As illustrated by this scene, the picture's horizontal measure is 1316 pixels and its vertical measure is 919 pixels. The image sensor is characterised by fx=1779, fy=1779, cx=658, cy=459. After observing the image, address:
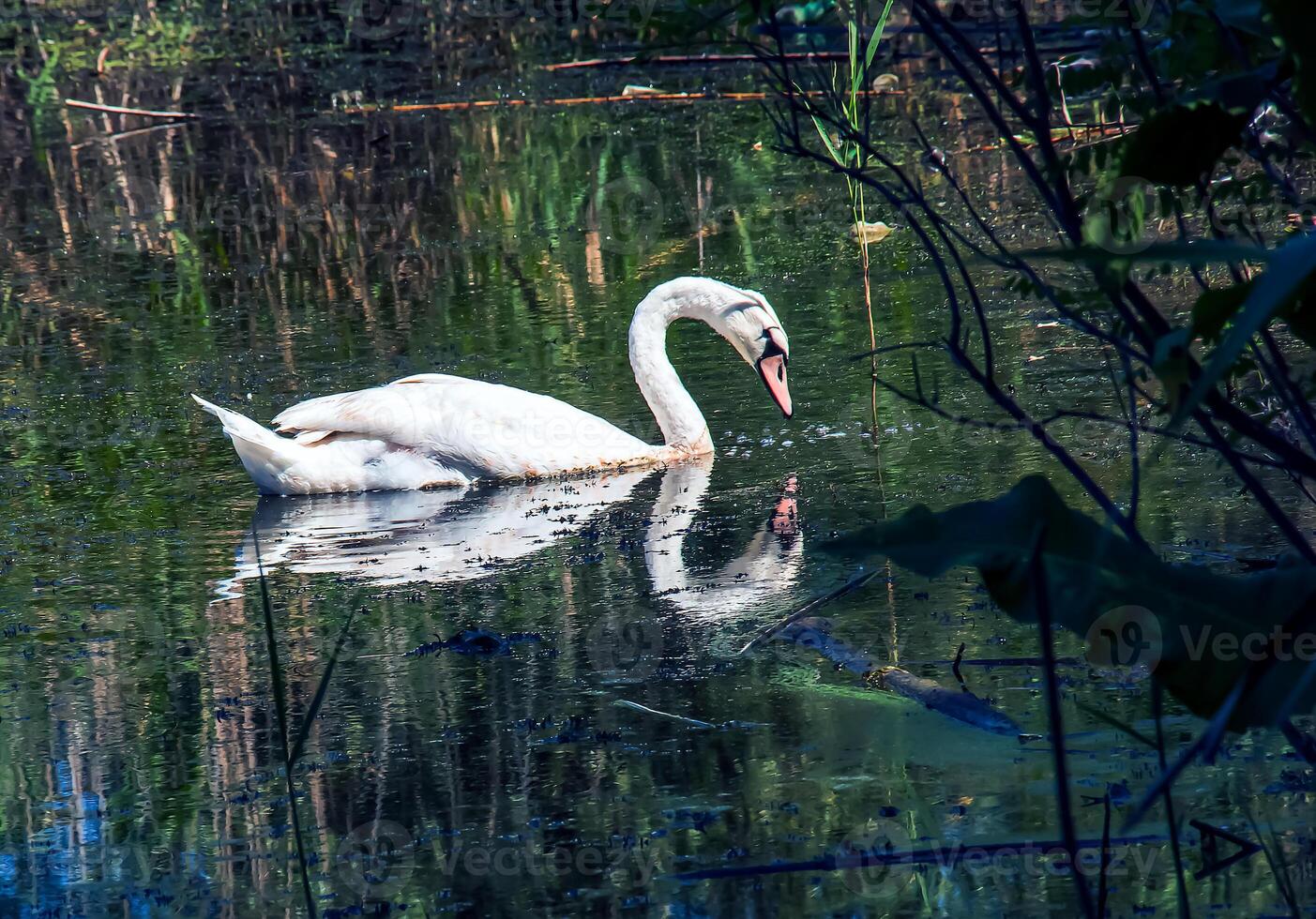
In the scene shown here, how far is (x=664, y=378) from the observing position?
24.9 feet

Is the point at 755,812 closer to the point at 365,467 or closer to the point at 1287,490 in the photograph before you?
the point at 1287,490

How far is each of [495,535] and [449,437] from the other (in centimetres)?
87

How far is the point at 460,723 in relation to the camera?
4.50 metres

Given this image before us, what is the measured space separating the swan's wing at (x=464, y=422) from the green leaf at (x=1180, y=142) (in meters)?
4.99

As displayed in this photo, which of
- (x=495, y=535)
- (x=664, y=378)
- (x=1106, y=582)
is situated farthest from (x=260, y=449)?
(x=1106, y=582)

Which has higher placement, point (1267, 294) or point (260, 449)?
point (1267, 294)

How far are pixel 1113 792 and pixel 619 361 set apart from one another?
547 cm

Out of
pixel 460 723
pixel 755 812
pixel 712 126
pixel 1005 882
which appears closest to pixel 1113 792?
pixel 1005 882

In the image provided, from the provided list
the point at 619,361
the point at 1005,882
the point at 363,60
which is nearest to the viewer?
the point at 1005,882

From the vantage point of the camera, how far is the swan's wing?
7215 mm

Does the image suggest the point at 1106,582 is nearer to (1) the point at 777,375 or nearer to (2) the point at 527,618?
(2) the point at 527,618

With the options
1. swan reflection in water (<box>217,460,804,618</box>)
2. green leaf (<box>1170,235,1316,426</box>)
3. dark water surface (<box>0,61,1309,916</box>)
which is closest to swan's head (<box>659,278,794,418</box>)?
dark water surface (<box>0,61,1309,916</box>)

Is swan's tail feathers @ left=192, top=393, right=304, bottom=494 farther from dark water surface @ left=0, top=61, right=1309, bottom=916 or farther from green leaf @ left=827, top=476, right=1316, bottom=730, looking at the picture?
green leaf @ left=827, top=476, right=1316, bottom=730

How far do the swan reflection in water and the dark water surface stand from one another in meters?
0.03
